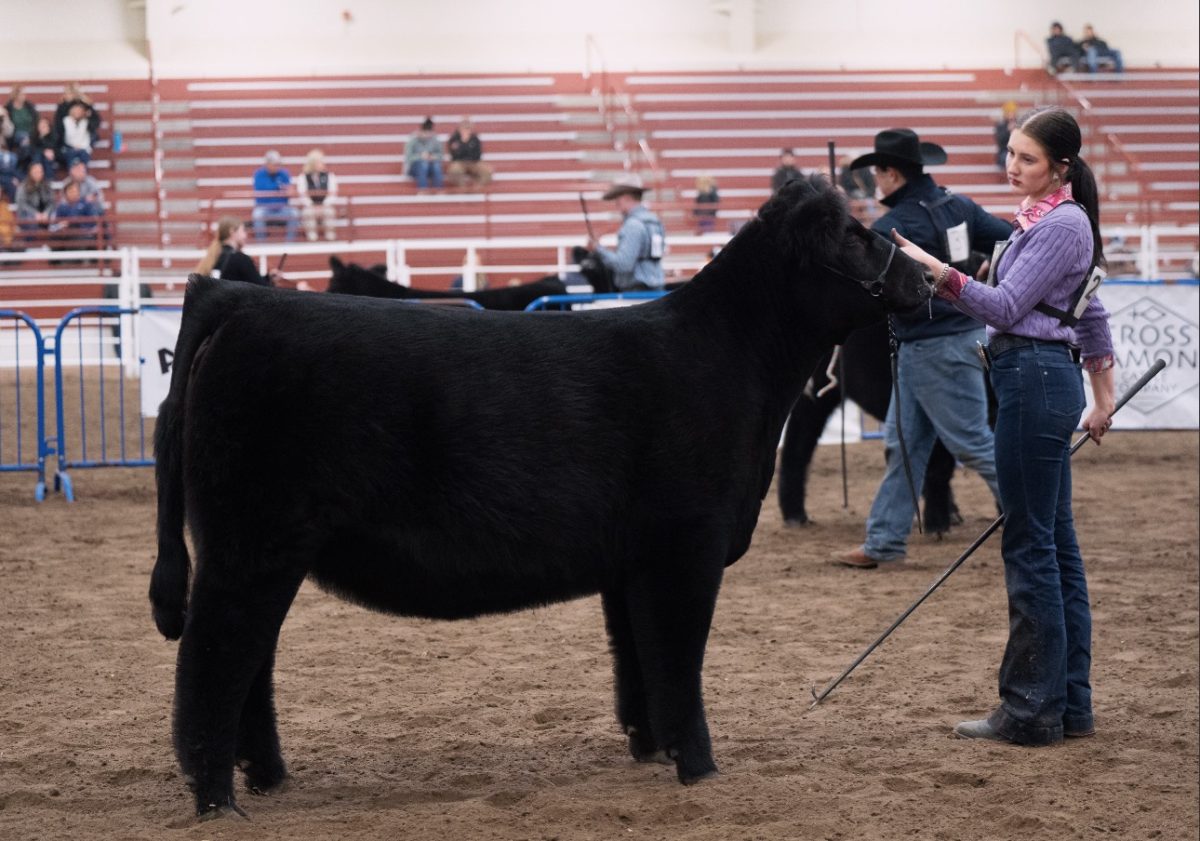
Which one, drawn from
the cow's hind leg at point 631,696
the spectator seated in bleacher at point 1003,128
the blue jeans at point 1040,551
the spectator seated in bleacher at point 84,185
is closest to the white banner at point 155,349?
the cow's hind leg at point 631,696

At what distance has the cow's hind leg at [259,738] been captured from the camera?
4.22 m

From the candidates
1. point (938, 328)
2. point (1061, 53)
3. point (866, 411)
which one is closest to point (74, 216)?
point (866, 411)

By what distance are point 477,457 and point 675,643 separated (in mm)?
804

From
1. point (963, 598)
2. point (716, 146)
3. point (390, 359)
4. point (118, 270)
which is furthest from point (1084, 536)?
point (716, 146)

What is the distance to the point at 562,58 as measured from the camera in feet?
98.5

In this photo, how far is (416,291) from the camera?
11.0 metres

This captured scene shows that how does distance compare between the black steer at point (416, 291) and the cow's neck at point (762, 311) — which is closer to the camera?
the cow's neck at point (762, 311)

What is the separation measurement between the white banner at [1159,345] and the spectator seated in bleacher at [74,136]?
1809 centimetres

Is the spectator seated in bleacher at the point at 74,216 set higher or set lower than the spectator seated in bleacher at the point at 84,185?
lower

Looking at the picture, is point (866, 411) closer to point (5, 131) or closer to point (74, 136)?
point (5, 131)

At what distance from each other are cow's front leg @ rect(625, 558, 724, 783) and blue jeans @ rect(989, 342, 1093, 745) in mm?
1133

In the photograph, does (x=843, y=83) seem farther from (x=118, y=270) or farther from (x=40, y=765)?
(x=40, y=765)

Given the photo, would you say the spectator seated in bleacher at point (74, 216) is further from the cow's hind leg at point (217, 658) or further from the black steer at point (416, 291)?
the cow's hind leg at point (217, 658)

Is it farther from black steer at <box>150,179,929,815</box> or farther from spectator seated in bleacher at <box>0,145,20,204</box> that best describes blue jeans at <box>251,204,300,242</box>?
black steer at <box>150,179,929,815</box>
